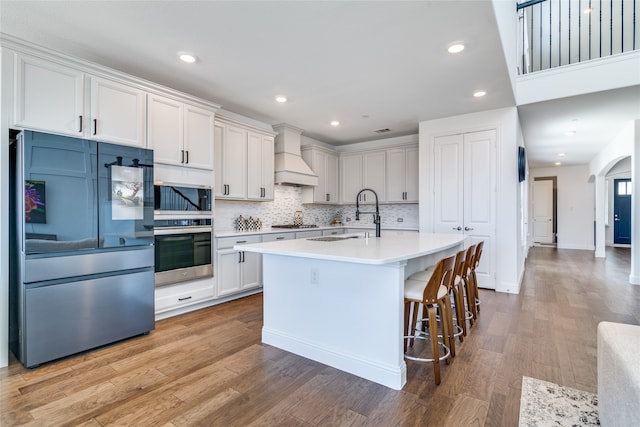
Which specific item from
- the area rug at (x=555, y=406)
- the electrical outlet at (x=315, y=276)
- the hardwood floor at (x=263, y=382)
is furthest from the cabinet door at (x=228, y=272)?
Answer: the area rug at (x=555, y=406)

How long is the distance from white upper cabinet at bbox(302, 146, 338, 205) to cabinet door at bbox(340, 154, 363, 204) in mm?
147

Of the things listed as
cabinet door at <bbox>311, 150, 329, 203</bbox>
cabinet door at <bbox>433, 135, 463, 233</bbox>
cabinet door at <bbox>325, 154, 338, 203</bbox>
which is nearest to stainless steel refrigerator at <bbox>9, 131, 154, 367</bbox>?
cabinet door at <bbox>311, 150, 329, 203</bbox>

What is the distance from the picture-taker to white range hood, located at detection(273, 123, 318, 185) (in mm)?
5139

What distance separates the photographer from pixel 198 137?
143 inches

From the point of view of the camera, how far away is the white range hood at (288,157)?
5139 millimetres

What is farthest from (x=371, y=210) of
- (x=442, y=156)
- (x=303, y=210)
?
(x=442, y=156)

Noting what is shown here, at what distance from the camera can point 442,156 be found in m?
4.85

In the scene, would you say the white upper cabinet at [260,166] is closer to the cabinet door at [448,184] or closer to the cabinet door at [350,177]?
the cabinet door at [350,177]

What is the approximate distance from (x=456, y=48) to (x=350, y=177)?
3.85 metres

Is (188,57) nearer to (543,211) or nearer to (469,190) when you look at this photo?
(469,190)

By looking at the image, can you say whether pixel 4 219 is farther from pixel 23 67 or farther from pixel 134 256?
pixel 23 67

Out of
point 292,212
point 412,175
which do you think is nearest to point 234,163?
point 292,212

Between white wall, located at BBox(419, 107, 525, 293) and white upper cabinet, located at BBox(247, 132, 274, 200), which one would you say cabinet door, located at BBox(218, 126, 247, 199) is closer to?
white upper cabinet, located at BBox(247, 132, 274, 200)

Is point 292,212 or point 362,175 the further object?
point 362,175
